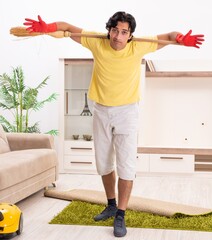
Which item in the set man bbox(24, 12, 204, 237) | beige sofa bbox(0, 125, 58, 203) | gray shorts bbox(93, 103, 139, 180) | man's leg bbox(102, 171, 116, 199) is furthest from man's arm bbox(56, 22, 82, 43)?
beige sofa bbox(0, 125, 58, 203)

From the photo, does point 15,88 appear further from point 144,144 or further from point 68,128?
point 144,144

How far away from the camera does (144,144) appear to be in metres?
5.68

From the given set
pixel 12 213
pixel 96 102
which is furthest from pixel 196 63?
pixel 12 213

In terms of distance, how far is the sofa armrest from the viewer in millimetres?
4617

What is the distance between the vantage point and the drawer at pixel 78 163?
5.68 metres

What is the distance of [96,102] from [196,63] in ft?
9.61

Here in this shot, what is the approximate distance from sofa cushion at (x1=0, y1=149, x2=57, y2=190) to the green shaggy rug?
43 cm

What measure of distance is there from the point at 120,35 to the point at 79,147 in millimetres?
2821

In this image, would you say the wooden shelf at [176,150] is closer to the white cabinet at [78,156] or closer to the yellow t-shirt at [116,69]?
the white cabinet at [78,156]

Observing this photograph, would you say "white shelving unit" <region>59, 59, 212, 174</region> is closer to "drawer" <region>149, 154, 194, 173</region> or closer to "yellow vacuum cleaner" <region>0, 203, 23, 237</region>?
"drawer" <region>149, 154, 194, 173</region>

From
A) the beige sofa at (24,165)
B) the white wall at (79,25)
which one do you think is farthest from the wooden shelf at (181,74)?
the beige sofa at (24,165)

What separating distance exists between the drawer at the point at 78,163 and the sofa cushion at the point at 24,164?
1044 mm

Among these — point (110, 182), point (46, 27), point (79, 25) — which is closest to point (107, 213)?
point (110, 182)

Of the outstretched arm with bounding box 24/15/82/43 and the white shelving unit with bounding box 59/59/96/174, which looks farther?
the white shelving unit with bounding box 59/59/96/174
